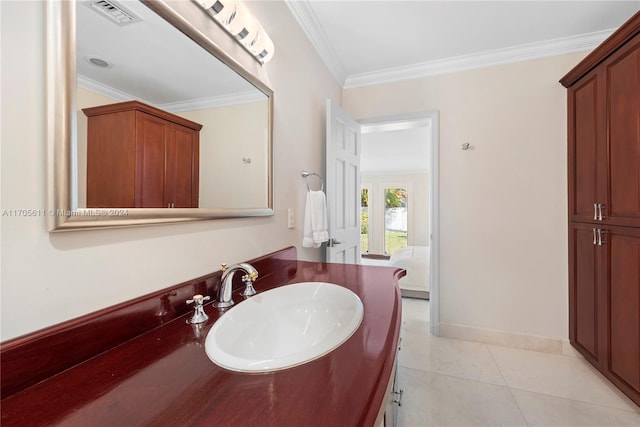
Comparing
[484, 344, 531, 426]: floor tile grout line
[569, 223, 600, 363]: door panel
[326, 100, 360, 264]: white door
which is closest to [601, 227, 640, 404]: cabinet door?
[569, 223, 600, 363]: door panel

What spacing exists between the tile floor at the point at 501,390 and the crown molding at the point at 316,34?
234 centimetres

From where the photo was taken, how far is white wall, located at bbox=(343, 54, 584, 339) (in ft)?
7.20

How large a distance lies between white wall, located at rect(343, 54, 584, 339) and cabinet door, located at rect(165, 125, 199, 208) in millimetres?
2158


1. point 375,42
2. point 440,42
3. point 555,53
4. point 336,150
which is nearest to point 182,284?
point 336,150

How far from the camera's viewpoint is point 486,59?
7.64 feet

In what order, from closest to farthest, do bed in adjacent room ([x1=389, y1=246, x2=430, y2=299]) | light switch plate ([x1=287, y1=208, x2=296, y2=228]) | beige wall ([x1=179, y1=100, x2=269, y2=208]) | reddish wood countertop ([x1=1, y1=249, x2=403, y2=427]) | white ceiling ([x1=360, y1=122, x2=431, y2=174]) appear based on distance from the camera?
reddish wood countertop ([x1=1, y1=249, x2=403, y2=427])
beige wall ([x1=179, y1=100, x2=269, y2=208])
light switch plate ([x1=287, y1=208, x2=296, y2=228])
bed in adjacent room ([x1=389, y1=246, x2=430, y2=299])
white ceiling ([x1=360, y1=122, x2=431, y2=174])

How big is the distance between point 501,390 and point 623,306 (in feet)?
2.82

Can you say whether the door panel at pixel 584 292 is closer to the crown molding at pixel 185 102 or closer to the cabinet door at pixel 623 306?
the cabinet door at pixel 623 306

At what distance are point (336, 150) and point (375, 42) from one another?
92 centimetres

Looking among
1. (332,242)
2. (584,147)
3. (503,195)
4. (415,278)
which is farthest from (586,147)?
(415,278)

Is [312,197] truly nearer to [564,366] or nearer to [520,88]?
[520,88]

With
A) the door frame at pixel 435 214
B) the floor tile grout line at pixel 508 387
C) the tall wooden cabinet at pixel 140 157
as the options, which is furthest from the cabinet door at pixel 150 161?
the door frame at pixel 435 214

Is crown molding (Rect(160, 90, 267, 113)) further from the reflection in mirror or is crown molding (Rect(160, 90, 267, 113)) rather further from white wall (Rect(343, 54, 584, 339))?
white wall (Rect(343, 54, 584, 339))

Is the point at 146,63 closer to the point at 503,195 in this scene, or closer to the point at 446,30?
the point at 446,30
